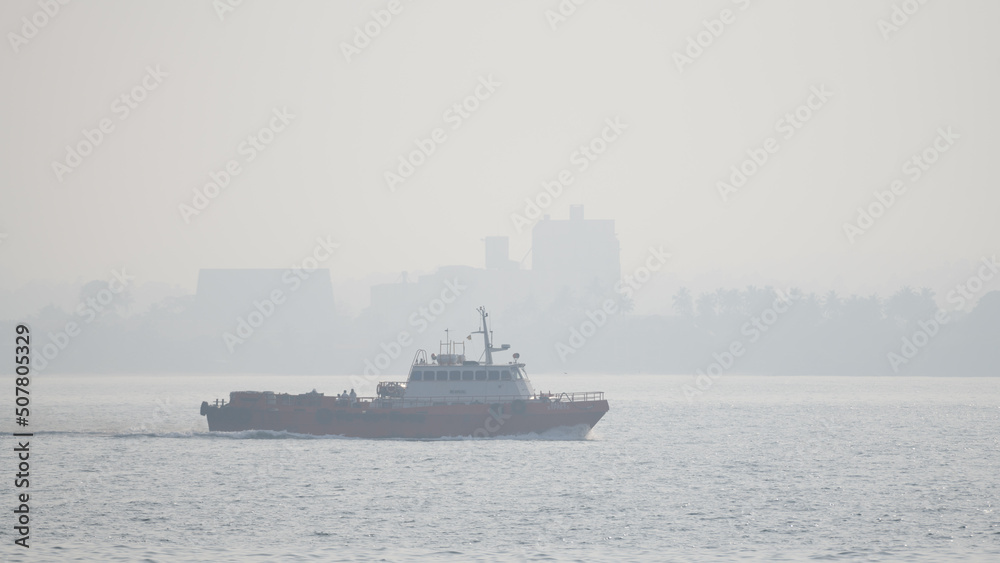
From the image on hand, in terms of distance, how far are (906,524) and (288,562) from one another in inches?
854

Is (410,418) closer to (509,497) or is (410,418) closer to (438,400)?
(438,400)

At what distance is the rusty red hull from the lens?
61.8 m

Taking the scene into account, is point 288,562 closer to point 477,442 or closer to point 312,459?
point 312,459

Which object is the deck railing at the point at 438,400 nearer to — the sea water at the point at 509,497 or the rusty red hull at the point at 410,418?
the rusty red hull at the point at 410,418

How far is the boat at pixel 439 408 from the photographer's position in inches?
2427

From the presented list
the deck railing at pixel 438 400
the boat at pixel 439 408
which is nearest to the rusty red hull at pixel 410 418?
the boat at pixel 439 408

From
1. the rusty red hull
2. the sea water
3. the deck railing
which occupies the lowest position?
the sea water

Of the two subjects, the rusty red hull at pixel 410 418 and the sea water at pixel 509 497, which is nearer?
the sea water at pixel 509 497

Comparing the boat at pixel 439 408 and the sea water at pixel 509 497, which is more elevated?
the boat at pixel 439 408

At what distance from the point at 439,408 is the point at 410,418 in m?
2.17

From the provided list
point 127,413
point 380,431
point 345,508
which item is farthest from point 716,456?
point 127,413

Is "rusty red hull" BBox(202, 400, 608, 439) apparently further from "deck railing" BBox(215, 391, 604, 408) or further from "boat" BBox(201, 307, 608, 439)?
"deck railing" BBox(215, 391, 604, 408)

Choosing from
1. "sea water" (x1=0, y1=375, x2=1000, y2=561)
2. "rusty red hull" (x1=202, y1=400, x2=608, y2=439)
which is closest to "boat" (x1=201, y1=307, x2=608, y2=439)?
"rusty red hull" (x1=202, y1=400, x2=608, y2=439)

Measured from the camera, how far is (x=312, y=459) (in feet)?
185
